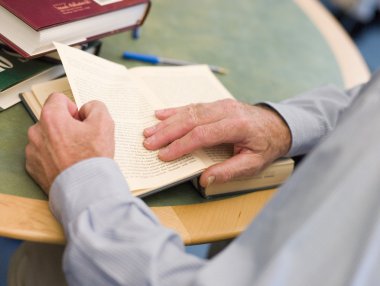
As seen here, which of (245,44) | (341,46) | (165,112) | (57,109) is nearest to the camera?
(57,109)

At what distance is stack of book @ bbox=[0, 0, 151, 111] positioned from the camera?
0.75 meters

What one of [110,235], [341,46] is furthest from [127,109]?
[341,46]

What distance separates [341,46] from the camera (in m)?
1.33

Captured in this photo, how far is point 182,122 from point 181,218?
0.49 ft

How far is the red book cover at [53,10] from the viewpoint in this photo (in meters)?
0.75

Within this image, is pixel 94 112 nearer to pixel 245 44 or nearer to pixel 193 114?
pixel 193 114

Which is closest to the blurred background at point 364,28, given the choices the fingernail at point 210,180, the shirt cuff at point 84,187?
the fingernail at point 210,180

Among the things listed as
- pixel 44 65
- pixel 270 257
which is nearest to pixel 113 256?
pixel 270 257

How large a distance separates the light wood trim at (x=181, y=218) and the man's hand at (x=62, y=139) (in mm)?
42

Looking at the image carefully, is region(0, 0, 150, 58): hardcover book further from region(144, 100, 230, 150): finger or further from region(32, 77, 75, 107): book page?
region(144, 100, 230, 150): finger

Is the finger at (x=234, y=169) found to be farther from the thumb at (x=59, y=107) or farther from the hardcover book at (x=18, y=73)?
the hardcover book at (x=18, y=73)

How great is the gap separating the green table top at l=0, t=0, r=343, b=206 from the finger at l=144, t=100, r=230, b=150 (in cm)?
20

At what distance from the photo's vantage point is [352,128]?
1.64ft

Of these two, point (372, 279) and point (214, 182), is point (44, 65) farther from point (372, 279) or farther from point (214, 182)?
point (372, 279)
